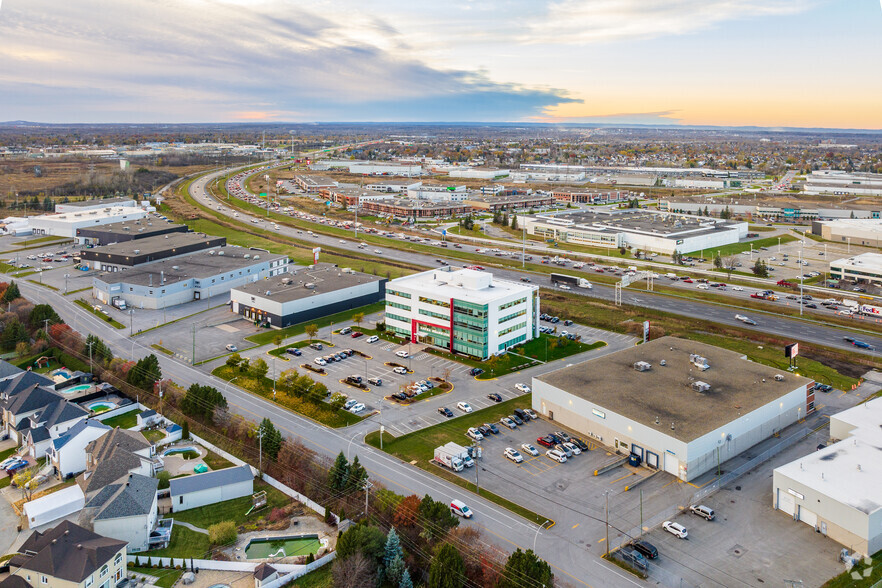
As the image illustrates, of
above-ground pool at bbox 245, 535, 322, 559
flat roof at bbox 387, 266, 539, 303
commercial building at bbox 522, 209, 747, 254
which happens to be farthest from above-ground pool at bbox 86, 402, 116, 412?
commercial building at bbox 522, 209, 747, 254

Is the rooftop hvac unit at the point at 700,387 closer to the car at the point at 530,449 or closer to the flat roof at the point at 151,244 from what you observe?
the car at the point at 530,449

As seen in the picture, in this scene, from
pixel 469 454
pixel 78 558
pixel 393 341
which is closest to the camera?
pixel 78 558

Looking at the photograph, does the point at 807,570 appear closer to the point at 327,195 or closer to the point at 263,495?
the point at 263,495

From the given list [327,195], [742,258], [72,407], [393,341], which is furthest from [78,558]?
[327,195]

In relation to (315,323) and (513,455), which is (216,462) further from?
(315,323)

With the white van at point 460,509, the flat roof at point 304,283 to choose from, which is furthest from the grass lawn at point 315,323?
the white van at point 460,509

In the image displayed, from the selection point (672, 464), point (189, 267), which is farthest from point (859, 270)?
point (189, 267)
